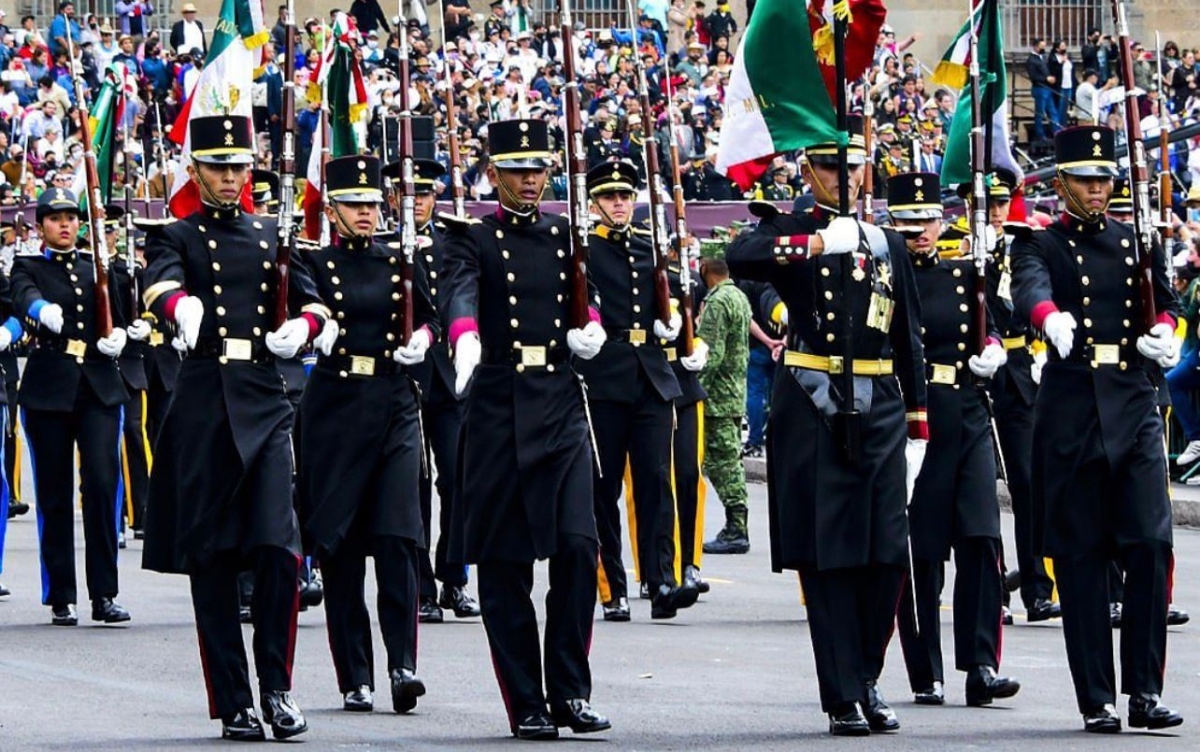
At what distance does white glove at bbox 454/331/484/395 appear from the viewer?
33.1 feet

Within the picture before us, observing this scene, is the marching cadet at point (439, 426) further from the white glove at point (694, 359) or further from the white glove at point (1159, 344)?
the white glove at point (1159, 344)

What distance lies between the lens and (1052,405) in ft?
35.2

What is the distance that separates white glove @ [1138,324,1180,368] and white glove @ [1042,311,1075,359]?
0.26m

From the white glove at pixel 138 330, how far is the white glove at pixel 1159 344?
22.7ft

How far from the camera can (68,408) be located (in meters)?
14.2

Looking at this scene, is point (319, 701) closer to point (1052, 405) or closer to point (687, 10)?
point (1052, 405)

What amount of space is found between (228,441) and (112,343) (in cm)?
447

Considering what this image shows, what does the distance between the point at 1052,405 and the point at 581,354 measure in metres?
1.74

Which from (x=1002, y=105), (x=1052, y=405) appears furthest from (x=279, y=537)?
(x=1002, y=105)

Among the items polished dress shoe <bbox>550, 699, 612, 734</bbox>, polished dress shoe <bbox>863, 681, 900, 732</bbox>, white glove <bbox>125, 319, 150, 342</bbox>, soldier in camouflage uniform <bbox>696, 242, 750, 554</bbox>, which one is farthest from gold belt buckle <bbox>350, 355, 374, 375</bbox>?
soldier in camouflage uniform <bbox>696, 242, 750, 554</bbox>

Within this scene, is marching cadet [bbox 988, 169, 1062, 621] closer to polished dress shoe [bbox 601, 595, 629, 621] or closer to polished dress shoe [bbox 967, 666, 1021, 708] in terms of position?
polished dress shoe [bbox 601, 595, 629, 621]

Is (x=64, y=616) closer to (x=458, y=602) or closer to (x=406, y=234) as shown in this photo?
(x=458, y=602)

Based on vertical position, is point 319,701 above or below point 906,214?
below

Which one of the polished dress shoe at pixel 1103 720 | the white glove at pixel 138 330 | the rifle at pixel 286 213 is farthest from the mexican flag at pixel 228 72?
the white glove at pixel 138 330
